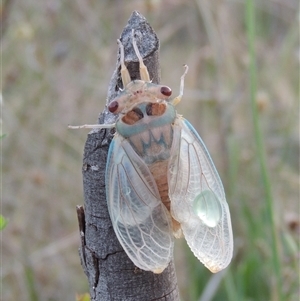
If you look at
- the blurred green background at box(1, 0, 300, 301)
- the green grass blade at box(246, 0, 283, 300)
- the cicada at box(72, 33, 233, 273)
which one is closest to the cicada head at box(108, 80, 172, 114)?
the cicada at box(72, 33, 233, 273)

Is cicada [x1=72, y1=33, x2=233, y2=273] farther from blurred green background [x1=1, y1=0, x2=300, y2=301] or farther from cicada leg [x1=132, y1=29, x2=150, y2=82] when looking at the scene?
blurred green background [x1=1, y1=0, x2=300, y2=301]

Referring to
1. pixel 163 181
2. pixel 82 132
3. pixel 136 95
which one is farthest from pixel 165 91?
pixel 82 132

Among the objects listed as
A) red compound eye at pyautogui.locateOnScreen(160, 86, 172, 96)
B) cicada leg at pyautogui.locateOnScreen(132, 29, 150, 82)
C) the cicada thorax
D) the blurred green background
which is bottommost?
the cicada thorax

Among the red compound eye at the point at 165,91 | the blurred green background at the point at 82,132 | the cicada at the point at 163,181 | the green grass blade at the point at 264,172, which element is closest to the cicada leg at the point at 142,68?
the cicada at the point at 163,181

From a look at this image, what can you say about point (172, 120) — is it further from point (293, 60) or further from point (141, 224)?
point (293, 60)

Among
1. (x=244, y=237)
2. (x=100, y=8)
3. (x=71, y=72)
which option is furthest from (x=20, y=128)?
(x=244, y=237)

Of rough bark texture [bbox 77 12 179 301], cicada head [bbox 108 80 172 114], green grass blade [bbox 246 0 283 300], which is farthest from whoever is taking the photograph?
green grass blade [bbox 246 0 283 300]
